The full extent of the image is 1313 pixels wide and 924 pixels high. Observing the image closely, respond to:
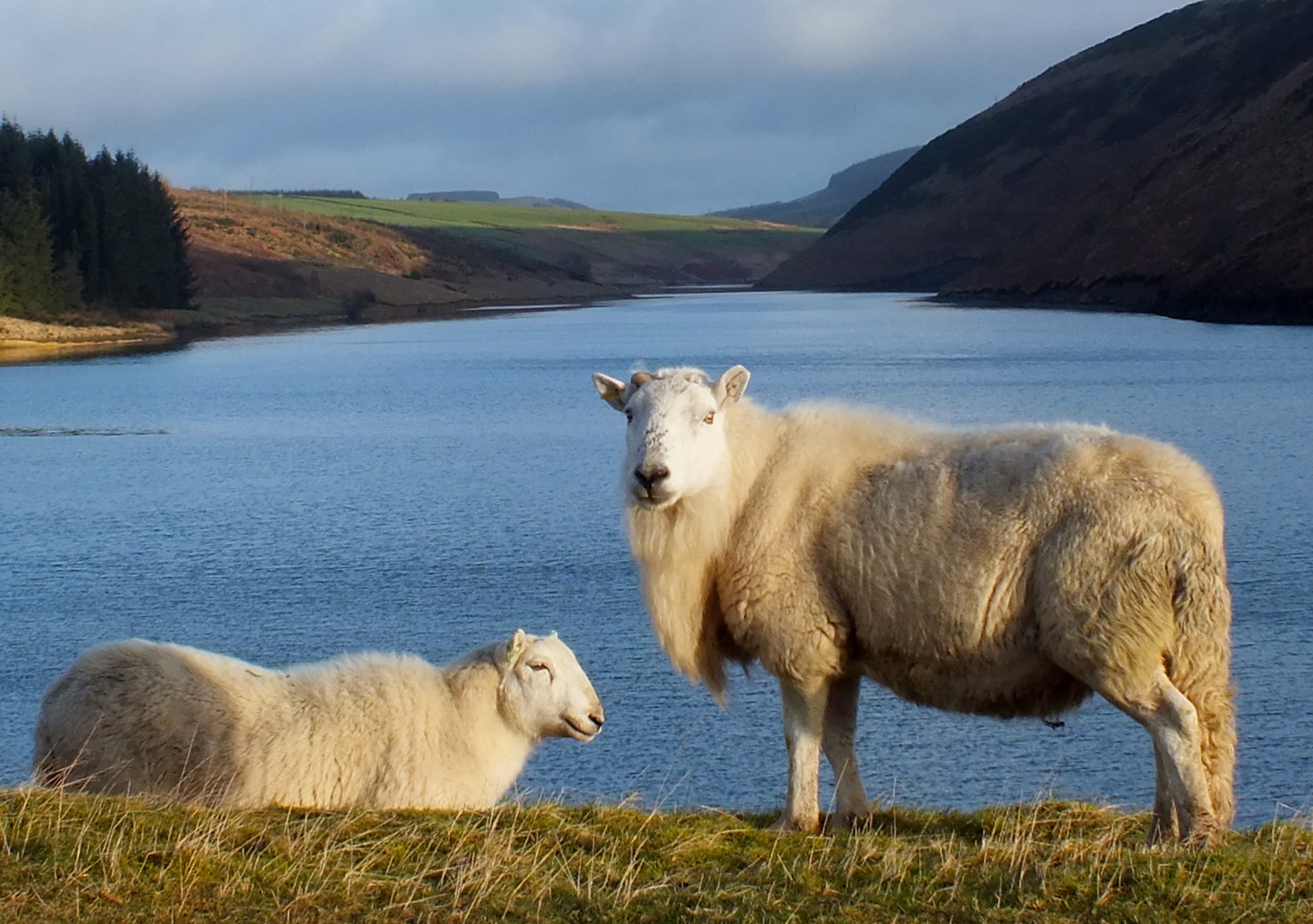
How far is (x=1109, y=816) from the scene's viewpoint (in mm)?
7875

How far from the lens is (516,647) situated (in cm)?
945

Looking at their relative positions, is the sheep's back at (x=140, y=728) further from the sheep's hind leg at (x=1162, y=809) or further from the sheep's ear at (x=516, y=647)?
the sheep's hind leg at (x=1162, y=809)

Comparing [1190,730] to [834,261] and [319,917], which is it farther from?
[834,261]

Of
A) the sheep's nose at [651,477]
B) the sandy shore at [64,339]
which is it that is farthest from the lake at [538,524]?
the sandy shore at [64,339]

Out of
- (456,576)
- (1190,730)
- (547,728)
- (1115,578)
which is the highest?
(1115,578)

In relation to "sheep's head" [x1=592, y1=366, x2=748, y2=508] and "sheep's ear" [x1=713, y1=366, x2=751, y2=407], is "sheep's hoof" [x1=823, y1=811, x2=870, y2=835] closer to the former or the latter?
"sheep's head" [x1=592, y1=366, x2=748, y2=508]

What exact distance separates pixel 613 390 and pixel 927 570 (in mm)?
2004

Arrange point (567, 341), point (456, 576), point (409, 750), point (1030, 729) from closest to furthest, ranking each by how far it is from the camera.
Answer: point (409, 750) < point (1030, 729) < point (456, 576) < point (567, 341)

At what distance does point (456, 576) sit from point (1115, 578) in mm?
17909

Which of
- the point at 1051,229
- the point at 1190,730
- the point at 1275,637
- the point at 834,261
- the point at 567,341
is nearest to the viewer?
the point at 1190,730

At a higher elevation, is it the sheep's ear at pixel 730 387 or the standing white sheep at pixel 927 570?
the sheep's ear at pixel 730 387

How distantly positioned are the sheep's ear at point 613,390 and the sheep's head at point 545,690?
1718 millimetres

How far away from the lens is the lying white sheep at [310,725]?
8.98 meters

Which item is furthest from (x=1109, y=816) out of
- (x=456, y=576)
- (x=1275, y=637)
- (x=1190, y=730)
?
(x=456, y=576)
